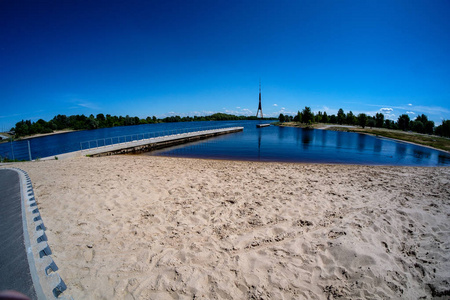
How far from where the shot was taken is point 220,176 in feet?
31.8

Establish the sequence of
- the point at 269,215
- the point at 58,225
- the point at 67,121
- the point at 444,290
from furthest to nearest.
Answer: 1. the point at 67,121
2. the point at 269,215
3. the point at 58,225
4. the point at 444,290

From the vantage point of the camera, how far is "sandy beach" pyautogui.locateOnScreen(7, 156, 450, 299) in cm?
313

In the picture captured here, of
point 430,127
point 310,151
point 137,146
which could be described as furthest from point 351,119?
point 137,146

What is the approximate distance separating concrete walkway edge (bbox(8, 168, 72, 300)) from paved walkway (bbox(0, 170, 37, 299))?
61mm

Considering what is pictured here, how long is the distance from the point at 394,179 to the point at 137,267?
11.4m

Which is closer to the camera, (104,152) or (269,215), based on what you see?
(269,215)

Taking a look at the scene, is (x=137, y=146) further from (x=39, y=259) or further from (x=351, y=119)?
(x=351, y=119)

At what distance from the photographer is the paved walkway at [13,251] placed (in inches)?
109

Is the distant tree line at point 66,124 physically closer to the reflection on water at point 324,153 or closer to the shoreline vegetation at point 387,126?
the reflection on water at point 324,153

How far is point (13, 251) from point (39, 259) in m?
0.61

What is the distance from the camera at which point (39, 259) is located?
3324 millimetres

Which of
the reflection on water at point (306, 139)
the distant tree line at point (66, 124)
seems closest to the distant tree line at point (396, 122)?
the reflection on water at point (306, 139)

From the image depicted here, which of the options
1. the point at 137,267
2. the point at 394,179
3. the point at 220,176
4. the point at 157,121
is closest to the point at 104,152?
the point at 220,176

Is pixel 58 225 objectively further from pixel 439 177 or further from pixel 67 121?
pixel 67 121
